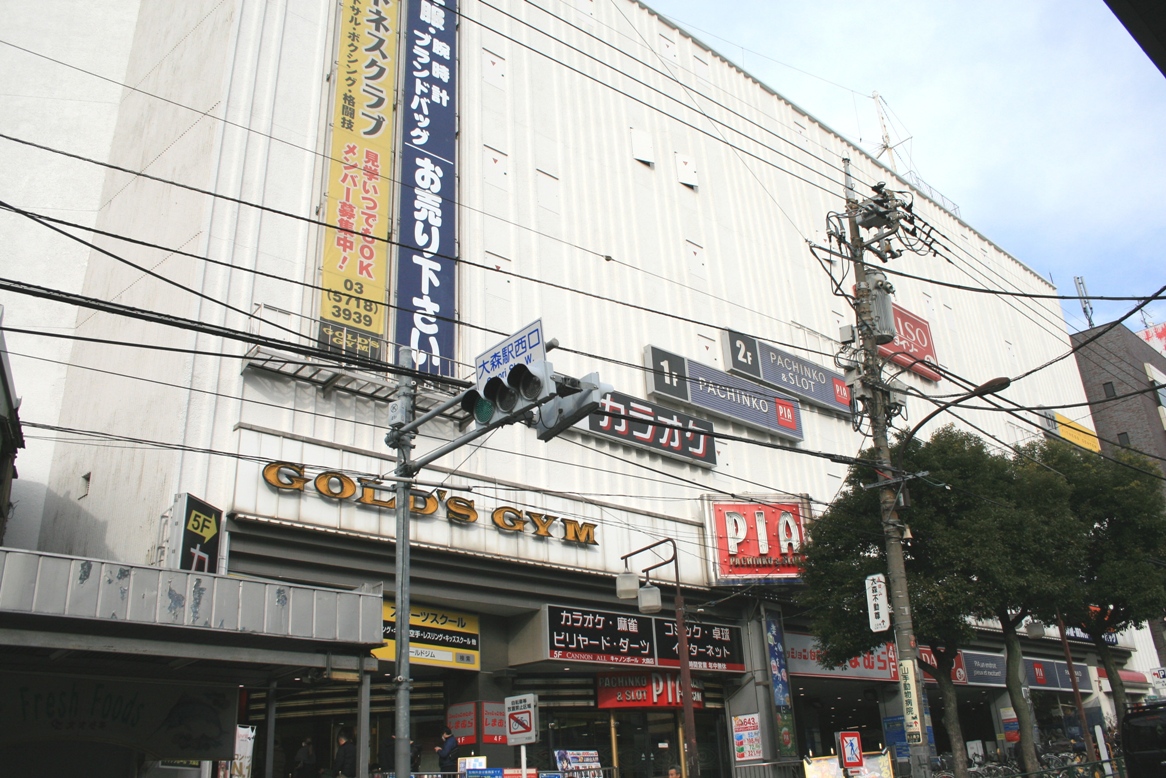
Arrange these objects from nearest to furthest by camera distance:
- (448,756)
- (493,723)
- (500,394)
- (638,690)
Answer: (500,394) → (448,756) → (493,723) → (638,690)

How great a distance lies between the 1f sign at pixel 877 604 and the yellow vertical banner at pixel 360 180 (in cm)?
1122

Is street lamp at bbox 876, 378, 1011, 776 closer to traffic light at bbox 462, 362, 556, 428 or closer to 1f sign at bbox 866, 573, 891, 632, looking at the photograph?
1f sign at bbox 866, 573, 891, 632

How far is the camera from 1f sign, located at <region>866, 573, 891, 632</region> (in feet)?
57.7

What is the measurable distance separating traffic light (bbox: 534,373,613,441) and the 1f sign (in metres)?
10.3

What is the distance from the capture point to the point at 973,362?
45.7 metres

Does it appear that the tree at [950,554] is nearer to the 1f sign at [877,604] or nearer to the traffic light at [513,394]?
the 1f sign at [877,604]

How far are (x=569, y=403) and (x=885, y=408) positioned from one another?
1086 centimetres

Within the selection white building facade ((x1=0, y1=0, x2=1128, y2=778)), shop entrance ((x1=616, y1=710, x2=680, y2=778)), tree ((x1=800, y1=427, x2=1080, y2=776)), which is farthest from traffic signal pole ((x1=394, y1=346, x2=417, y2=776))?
shop entrance ((x1=616, y1=710, x2=680, y2=778))

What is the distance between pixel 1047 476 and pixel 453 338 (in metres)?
16.9

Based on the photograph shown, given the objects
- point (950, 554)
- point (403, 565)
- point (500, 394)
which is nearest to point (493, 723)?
point (403, 565)

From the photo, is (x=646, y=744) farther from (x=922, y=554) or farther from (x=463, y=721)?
(x=922, y=554)

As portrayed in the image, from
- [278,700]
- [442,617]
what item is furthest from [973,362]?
[278,700]

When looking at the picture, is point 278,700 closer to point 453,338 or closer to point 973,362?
point 453,338

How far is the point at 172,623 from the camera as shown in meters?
11.3
